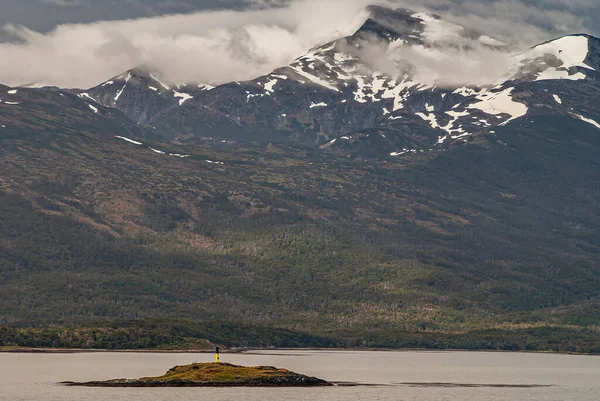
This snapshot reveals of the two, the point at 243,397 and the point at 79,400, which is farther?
the point at 243,397

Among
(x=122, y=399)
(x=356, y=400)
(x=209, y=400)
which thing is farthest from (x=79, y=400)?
(x=356, y=400)

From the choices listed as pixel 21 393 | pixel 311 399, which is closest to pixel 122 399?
pixel 21 393

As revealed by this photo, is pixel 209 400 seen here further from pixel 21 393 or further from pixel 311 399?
Result: pixel 21 393

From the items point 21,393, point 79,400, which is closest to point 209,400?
point 79,400

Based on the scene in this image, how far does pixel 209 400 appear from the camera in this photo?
190 meters

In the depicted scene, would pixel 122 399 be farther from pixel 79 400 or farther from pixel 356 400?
pixel 356 400

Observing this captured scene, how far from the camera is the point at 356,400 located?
199625mm

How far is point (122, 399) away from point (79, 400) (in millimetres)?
7228

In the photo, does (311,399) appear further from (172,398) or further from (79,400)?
(79,400)

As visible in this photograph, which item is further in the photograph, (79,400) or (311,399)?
(311,399)

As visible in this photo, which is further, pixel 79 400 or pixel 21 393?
pixel 21 393

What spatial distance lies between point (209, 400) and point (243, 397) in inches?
395

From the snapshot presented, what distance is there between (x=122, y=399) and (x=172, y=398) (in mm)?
9491

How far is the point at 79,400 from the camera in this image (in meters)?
186
